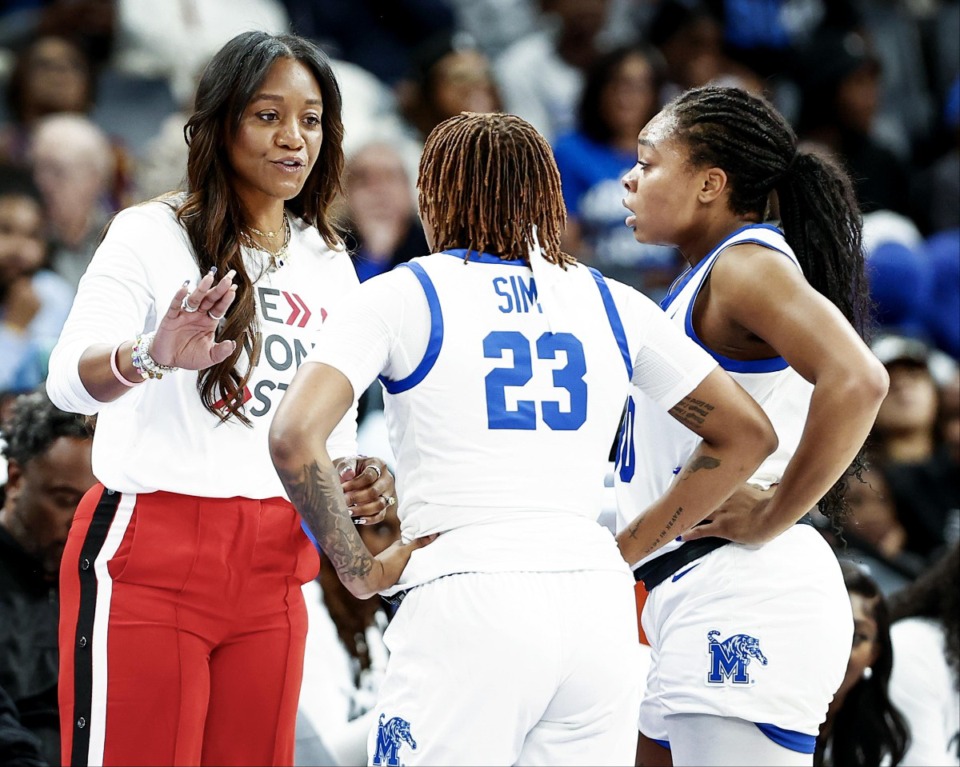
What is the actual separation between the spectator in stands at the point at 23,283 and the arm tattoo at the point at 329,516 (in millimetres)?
3778

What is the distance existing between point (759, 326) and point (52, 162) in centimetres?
481

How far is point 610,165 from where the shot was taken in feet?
26.6

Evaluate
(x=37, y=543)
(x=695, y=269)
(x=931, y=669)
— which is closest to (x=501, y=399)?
Result: (x=695, y=269)

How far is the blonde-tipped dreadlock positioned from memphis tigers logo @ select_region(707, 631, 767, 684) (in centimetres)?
92

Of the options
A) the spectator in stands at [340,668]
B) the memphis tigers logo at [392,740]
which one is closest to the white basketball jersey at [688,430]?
the memphis tigers logo at [392,740]

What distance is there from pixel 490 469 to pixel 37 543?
206 centimetres

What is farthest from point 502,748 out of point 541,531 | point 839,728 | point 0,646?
point 839,728

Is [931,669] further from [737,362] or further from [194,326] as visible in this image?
[194,326]

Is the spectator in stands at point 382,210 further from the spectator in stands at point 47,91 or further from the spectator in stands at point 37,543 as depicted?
the spectator in stands at point 37,543

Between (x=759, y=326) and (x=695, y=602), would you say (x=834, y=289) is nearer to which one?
(x=759, y=326)

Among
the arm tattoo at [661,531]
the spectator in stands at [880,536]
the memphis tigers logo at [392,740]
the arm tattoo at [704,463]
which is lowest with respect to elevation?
the spectator in stands at [880,536]

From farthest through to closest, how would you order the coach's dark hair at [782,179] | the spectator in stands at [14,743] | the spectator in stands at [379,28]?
the spectator in stands at [379,28], the spectator in stands at [14,743], the coach's dark hair at [782,179]

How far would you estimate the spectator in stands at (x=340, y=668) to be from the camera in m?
4.54

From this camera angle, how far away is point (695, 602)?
3.28 meters
